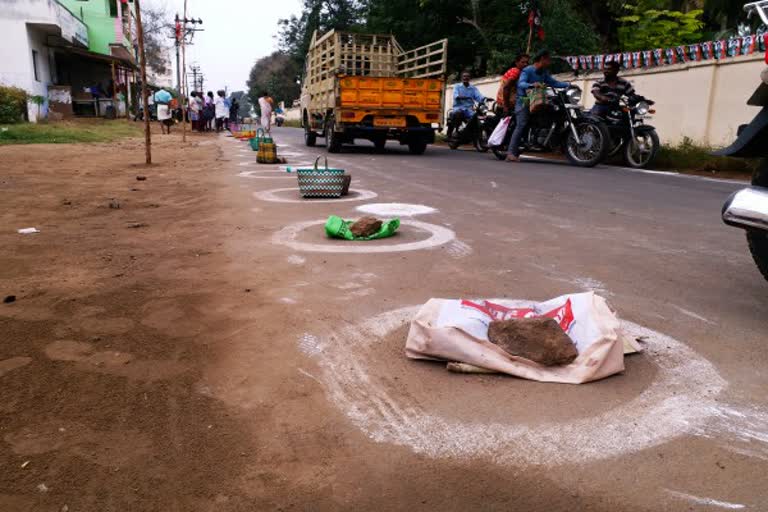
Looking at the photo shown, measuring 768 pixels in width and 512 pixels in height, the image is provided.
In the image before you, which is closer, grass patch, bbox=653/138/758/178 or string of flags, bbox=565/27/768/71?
grass patch, bbox=653/138/758/178

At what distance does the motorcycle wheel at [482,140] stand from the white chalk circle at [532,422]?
496 inches

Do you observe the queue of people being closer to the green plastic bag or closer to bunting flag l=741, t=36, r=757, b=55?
bunting flag l=741, t=36, r=757, b=55

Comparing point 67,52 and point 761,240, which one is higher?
point 67,52

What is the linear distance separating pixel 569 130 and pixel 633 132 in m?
1.09

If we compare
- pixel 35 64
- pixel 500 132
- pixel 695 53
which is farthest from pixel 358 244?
pixel 35 64

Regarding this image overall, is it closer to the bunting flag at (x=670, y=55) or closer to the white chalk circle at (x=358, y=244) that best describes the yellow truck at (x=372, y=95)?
the bunting flag at (x=670, y=55)

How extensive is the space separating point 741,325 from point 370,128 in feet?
35.2

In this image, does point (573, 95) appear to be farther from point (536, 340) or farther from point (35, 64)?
point (35, 64)

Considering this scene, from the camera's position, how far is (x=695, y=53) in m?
12.4

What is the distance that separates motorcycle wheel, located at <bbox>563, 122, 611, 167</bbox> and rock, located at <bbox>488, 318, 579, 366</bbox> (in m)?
8.52

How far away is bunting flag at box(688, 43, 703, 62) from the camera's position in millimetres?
12180

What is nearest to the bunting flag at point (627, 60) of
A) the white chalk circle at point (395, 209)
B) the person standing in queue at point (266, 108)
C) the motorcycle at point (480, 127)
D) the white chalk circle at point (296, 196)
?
the motorcycle at point (480, 127)

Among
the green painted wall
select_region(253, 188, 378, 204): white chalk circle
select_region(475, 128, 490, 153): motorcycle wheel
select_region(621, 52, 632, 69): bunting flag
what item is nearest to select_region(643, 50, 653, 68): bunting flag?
select_region(621, 52, 632, 69): bunting flag

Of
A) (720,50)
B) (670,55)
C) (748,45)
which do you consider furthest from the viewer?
(670,55)
